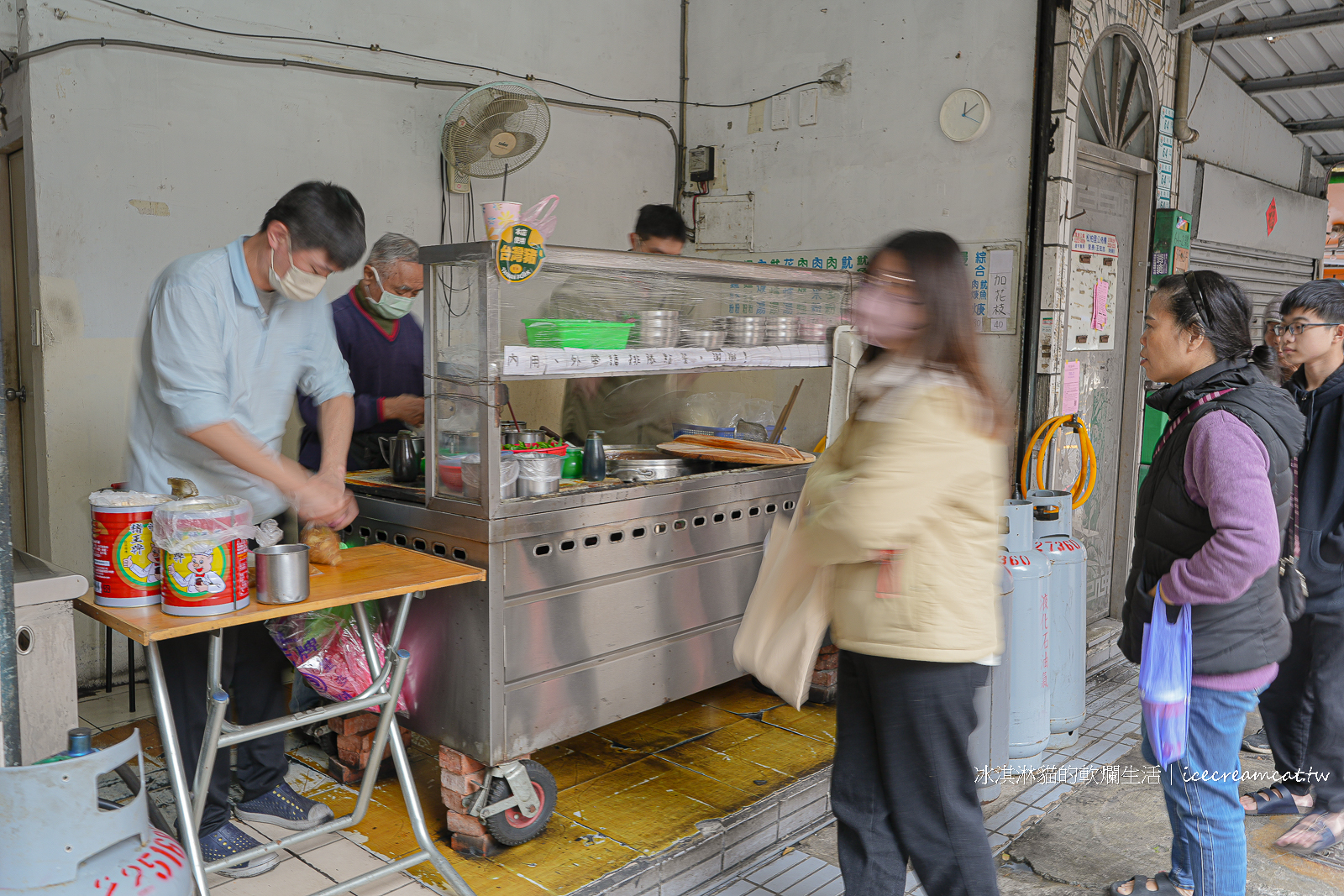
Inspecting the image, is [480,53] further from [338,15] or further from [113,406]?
[113,406]

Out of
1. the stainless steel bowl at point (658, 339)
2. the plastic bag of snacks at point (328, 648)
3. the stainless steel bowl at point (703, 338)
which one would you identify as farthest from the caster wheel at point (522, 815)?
the stainless steel bowl at point (703, 338)

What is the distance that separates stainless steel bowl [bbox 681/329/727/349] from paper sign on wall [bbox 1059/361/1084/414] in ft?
7.06

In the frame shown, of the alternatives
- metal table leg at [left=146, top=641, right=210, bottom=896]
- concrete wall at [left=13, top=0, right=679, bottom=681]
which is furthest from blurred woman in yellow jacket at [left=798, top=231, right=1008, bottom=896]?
concrete wall at [left=13, top=0, right=679, bottom=681]

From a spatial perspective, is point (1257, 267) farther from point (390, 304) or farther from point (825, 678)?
point (390, 304)

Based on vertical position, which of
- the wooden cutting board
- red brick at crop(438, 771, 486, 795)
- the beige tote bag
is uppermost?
the wooden cutting board

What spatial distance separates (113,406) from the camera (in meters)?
4.07

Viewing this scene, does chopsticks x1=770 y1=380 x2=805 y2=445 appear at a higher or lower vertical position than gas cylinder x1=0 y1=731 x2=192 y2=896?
higher

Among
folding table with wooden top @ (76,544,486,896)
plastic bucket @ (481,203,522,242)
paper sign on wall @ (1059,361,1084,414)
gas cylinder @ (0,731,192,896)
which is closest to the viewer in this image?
gas cylinder @ (0,731,192,896)

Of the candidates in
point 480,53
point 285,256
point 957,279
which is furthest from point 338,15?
point 957,279

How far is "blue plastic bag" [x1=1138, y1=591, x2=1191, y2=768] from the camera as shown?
243 cm

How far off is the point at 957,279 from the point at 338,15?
12.1 feet

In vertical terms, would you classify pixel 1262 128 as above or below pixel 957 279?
above

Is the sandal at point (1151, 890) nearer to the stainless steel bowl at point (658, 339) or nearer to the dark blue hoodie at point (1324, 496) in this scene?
the dark blue hoodie at point (1324, 496)

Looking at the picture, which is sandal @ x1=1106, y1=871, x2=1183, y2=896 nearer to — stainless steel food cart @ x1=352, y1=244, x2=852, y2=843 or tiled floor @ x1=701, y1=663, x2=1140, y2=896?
tiled floor @ x1=701, y1=663, x2=1140, y2=896
